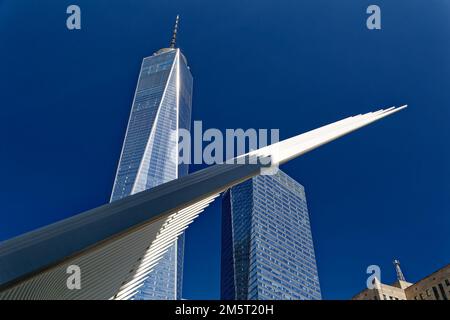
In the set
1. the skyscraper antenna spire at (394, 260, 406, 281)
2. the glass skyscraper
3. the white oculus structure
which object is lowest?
the white oculus structure

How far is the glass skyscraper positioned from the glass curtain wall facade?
56.4 feet

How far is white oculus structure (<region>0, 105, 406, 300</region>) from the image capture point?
317 centimetres

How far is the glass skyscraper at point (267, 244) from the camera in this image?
10425cm

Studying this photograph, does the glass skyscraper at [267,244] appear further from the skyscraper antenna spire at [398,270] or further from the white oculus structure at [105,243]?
the white oculus structure at [105,243]

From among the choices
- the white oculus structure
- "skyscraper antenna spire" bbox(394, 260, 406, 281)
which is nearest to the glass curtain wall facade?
"skyscraper antenna spire" bbox(394, 260, 406, 281)

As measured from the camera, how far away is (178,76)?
140m

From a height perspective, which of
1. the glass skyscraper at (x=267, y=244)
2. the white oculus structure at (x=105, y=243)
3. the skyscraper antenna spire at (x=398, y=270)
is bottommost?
the white oculus structure at (x=105, y=243)

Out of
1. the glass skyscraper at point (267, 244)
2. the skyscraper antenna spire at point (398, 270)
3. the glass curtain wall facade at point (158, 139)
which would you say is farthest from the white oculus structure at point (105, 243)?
A: the glass skyscraper at point (267, 244)

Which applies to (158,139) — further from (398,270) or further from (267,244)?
(398,270)

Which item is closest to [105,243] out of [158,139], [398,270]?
[398,270]

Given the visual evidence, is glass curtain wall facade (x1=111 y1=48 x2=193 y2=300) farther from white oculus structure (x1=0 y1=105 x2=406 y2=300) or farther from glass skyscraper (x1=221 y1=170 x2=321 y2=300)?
white oculus structure (x1=0 y1=105 x2=406 y2=300)

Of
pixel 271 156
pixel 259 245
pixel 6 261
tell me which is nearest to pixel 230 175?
pixel 271 156

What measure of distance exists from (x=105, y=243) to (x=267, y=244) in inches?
4444

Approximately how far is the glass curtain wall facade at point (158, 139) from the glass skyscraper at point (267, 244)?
17189 millimetres
